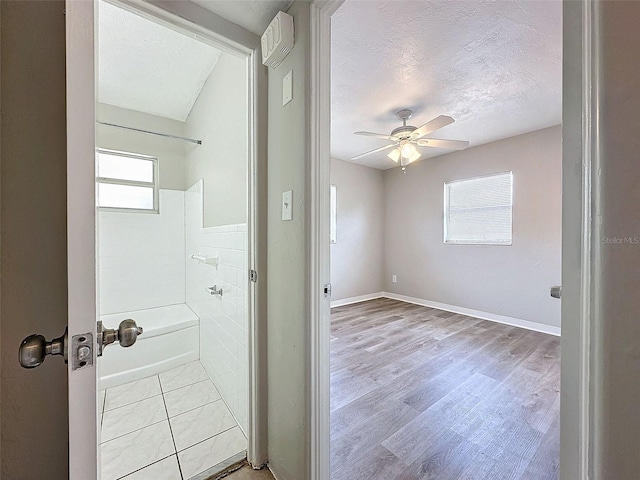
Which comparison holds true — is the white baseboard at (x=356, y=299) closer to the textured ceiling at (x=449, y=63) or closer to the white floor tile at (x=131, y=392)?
the white floor tile at (x=131, y=392)

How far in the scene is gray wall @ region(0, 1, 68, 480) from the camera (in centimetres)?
74

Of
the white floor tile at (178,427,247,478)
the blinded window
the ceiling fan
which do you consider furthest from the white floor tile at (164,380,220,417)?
the blinded window

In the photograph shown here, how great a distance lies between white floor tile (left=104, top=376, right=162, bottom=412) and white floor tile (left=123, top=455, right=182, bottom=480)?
0.72 m

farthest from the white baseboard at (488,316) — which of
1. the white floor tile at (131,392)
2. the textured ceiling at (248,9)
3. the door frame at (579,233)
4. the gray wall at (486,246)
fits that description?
the textured ceiling at (248,9)

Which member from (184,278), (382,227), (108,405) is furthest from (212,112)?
(382,227)

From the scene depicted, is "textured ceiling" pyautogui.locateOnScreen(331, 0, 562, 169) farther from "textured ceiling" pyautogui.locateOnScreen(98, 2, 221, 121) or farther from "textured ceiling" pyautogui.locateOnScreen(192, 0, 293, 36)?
"textured ceiling" pyautogui.locateOnScreen(98, 2, 221, 121)

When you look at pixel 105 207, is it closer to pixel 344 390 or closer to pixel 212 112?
pixel 212 112

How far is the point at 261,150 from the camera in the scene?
137 cm

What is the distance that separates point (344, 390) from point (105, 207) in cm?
300

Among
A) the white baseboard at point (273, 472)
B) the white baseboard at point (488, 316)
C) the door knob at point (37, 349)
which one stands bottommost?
the white baseboard at point (273, 472)

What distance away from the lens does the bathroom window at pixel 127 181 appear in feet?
9.14

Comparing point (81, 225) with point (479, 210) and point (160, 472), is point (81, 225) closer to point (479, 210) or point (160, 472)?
point (160, 472)

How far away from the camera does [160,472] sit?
133cm

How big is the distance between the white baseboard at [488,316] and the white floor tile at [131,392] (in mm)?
3955
